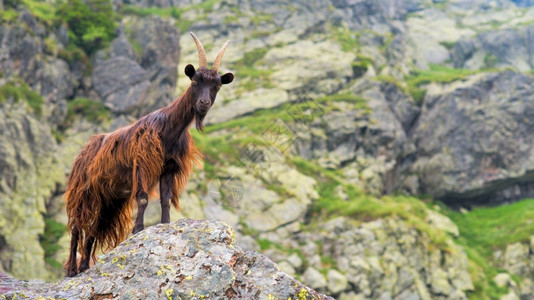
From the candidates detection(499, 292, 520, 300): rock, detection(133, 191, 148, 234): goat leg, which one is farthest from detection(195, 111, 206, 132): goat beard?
detection(499, 292, 520, 300): rock

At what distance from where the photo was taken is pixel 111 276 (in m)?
5.86

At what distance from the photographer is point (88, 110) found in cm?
3550

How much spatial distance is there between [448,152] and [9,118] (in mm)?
37478

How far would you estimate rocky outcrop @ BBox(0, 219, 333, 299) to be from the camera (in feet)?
18.6

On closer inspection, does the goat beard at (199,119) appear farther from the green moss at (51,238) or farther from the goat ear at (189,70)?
the green moss at (51,238)

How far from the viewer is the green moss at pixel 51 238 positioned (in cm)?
2612

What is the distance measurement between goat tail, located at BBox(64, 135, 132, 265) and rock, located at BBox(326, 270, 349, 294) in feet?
76.2

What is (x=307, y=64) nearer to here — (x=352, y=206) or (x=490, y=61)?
(x=352, y=206)

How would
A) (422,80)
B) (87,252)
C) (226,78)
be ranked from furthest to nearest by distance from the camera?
1. (422,80)
2. (87,252)
3. (226,78)

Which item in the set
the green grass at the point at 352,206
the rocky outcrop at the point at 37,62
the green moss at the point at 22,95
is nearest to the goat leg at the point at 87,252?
the green moss at the point at 22,95

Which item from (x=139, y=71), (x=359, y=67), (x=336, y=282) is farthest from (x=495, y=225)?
(x=139, y=71)

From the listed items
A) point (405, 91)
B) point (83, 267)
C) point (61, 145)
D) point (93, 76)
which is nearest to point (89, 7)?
point (93, 76)

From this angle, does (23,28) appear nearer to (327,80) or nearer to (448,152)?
(327,80)

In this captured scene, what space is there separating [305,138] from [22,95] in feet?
65.5
